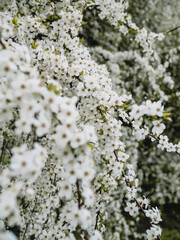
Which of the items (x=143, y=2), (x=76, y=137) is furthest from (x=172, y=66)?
(x=76, y=137)

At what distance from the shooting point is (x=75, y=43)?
3.37 metres

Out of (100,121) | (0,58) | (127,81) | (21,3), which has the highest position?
(127,81)

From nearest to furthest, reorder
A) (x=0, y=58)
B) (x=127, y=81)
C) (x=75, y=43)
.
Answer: (x=0, y=58), (x=75, y=43), (x=127, y=81)

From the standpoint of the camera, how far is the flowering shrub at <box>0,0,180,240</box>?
1.56 meters

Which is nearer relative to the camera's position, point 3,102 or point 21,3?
point 3,102

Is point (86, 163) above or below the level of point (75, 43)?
below

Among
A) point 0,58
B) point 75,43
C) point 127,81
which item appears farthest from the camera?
point 127,81

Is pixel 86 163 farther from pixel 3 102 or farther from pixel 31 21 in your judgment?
pixel 31 21

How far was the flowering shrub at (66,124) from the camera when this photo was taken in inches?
61.4

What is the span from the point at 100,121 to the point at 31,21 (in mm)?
1651

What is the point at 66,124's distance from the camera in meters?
1.57

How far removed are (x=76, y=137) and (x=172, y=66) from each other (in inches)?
266

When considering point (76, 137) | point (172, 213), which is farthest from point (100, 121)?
point (172, 213)

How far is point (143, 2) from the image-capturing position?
7898 mm
